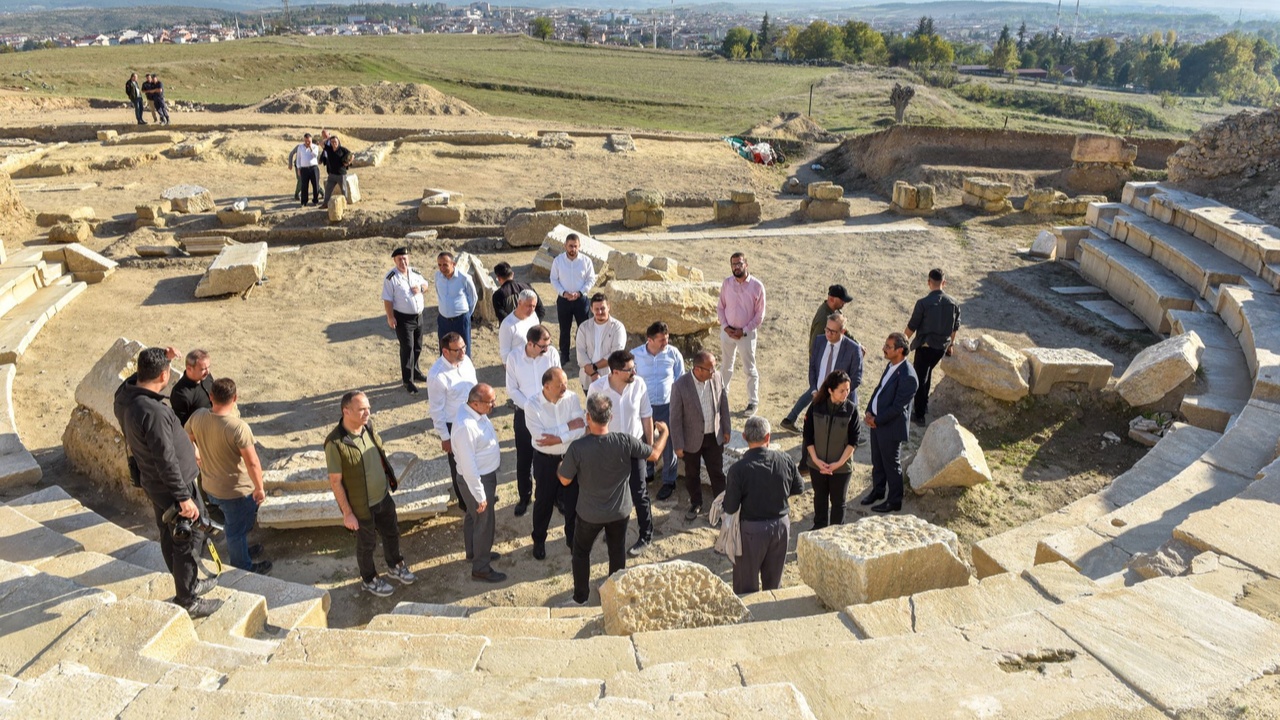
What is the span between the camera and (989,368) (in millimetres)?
8477

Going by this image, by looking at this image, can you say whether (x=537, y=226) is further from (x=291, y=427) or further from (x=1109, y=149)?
(x=1109, y=149)

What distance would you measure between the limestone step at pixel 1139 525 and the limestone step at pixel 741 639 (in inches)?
89.7

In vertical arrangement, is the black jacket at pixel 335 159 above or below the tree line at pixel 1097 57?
below

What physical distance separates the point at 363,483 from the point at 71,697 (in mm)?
2299

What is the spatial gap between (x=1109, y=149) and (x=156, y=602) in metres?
22.0

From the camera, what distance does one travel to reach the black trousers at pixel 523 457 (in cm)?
671

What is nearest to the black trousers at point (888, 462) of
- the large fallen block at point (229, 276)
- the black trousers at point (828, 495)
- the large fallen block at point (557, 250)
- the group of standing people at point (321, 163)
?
the black trousers at point (828, 495)

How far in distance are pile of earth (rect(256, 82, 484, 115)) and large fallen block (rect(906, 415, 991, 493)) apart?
25693 mm

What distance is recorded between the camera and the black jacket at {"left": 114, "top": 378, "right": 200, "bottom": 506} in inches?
197

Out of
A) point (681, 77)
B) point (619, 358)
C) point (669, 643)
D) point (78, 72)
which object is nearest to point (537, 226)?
point (619, 358)

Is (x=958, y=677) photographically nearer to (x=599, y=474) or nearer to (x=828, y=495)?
(x=599, y=474)

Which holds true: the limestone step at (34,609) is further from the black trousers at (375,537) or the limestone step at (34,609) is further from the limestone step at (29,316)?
the limestone step at (29,316)

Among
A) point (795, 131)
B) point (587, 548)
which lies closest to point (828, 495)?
point (587, 548)

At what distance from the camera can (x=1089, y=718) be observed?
133 inches
